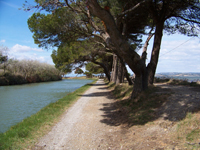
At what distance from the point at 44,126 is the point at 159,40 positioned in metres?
7.42

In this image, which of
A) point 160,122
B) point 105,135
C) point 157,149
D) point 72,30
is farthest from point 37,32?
point 157,149

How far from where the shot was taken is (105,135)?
4.70 meters

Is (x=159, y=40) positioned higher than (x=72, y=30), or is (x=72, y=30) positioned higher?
(x=72, y=30)

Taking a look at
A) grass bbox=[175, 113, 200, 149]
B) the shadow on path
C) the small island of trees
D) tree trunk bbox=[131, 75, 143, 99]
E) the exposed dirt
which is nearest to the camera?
grass bbox=[175, 113, 200, 149]

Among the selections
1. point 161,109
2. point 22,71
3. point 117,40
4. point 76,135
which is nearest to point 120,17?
point 117,40

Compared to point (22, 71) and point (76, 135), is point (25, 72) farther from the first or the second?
point (76, 135)

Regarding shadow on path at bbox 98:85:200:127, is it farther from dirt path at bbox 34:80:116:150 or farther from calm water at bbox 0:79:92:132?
calm water at bbox 0:79:92:132

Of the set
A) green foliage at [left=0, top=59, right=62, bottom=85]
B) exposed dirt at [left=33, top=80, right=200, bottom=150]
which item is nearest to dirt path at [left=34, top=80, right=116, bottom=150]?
exposed dirt at [left=33, top=80, right=200, bottom=150]

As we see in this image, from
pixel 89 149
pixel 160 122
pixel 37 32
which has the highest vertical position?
pixel 37 32

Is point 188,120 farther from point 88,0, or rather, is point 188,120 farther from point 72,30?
point 72,30

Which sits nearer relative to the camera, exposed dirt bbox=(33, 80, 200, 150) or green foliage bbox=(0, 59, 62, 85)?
exposed dirt bbox=(33, 80, 200, 150)

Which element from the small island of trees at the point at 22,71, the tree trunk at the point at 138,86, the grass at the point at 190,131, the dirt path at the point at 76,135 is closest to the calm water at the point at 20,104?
the dirt path at the point at 76,135

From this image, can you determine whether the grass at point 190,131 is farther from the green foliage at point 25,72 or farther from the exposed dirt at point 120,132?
the green foliage at point 25,72

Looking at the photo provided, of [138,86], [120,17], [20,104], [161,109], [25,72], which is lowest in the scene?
[20,104]
